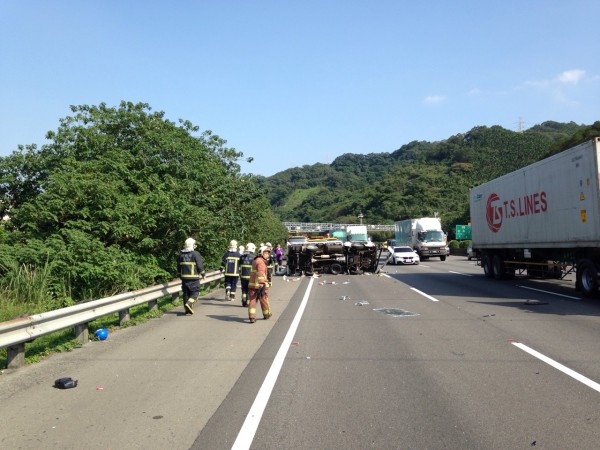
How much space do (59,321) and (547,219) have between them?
13959mm

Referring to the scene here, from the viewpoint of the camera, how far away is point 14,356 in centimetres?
764

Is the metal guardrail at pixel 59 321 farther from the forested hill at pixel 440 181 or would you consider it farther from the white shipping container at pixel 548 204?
the forested hill at pixel 440 181

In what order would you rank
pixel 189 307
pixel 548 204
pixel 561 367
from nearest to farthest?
pixel 561 367, pixel 189 307, pixel 548 204

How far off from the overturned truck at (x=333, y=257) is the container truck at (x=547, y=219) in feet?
21.8

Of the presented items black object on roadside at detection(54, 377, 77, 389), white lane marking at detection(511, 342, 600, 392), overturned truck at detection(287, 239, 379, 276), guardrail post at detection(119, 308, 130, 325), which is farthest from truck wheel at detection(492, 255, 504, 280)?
black object on roadside at detection(54, 377, 77, 389)

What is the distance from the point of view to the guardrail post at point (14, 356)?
25.0 ft

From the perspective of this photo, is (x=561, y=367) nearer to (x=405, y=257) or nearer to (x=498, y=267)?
(x=498, y=267)

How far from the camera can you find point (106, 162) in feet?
60.4

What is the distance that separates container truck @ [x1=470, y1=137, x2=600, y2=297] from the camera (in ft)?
46.2

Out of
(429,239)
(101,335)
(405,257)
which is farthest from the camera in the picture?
(429,239)

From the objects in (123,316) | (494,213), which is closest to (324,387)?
(123,316)

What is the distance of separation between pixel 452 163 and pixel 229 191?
11810cm

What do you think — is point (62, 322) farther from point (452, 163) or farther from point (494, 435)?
point (452, 163)

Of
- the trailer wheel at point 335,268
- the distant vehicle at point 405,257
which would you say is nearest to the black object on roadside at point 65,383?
the trailer wheel at point 335,268
